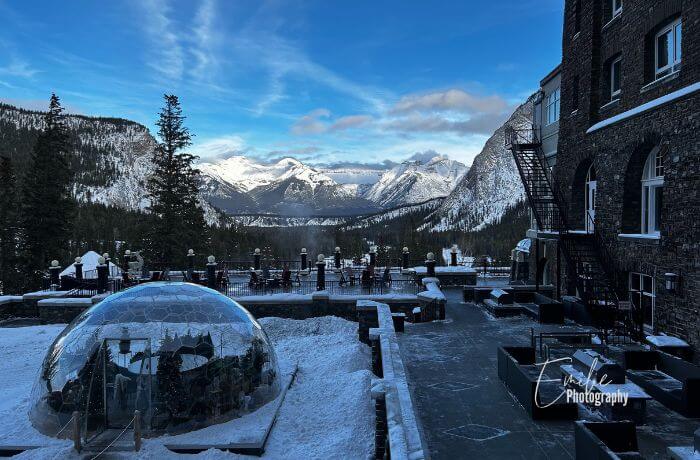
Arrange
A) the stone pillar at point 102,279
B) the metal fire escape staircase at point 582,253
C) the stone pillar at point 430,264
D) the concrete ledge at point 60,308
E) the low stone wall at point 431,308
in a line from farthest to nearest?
the stone pillar at point 430,264, the stone pillar at point 102,279, the concrete ledge at point 60,308, the low stone wall at point 431,308, the metal fire escape staircase at point 582,253

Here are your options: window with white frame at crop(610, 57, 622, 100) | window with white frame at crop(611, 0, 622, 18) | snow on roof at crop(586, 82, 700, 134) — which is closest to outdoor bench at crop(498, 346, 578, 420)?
snow on roof at crop(586, 82, 700, 134)

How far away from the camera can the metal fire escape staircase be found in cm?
1638

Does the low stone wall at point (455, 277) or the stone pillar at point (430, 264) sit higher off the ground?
the stone pillar at point (430, 264)

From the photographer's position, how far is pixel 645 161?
16.8 meters

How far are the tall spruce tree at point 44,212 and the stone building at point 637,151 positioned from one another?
35.3m

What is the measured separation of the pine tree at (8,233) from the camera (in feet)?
129

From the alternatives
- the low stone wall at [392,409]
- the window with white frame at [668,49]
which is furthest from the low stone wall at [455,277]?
the window with white frame at [668,49]

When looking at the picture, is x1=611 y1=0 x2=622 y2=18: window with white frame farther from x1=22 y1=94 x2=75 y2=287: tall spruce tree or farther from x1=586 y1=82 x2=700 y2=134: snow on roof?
x1=22 y1=94 x2=75 y2=287: tall spruce tree

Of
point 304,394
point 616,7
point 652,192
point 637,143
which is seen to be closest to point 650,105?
point 637,143

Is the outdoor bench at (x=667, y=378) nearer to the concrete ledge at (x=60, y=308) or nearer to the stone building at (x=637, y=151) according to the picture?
the stone building at (x=637, y=151)

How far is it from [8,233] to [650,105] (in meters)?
48.7

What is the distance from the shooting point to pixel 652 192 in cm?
1655

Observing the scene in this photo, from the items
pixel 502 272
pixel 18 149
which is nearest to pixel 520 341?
pixel 502 272

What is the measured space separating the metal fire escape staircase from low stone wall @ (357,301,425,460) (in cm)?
702
